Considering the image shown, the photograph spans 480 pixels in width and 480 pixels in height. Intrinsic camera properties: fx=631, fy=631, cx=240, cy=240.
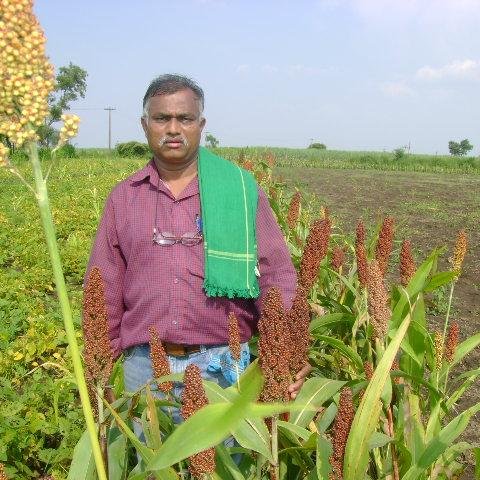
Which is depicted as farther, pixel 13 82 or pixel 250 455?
pixel 250 455

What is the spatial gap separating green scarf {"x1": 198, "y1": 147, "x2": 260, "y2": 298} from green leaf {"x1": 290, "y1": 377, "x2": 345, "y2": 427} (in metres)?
0.45

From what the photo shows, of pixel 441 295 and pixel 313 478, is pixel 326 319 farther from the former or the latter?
pixel 441 295

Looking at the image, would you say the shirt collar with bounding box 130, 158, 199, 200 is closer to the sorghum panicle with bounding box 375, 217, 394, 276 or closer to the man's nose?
the man's nose

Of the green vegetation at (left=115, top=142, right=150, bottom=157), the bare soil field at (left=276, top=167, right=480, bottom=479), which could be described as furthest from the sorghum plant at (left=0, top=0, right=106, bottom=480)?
the green vegetation at (left=115, top=142, right=150, bottom=157)

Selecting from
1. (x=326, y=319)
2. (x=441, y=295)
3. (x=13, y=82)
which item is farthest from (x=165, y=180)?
(x=441, y=295)

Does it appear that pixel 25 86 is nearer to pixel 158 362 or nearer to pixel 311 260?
pixel 158 362

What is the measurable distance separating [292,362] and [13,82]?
2.75 feet

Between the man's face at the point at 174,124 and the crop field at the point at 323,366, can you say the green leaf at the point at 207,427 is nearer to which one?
the crop field at the point at 323,366

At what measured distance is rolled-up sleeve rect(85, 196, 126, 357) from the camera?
236cm

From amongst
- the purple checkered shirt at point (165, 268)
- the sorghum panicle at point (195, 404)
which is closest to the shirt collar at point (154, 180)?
the purple checkered shirt at point (165, 268)

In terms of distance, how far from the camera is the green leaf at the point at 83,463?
143cm

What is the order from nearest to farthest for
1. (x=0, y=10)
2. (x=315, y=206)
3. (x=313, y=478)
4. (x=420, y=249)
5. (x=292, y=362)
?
(x=0, y=10) → (x=292, y=362) → (x=313, y=478) → (x=420, y=249) → (x=315, y=206)

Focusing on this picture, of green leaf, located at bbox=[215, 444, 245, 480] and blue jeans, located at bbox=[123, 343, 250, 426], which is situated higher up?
green leaf, located at bbox=[215, 444, 245, 480]

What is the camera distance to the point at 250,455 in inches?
68.1
